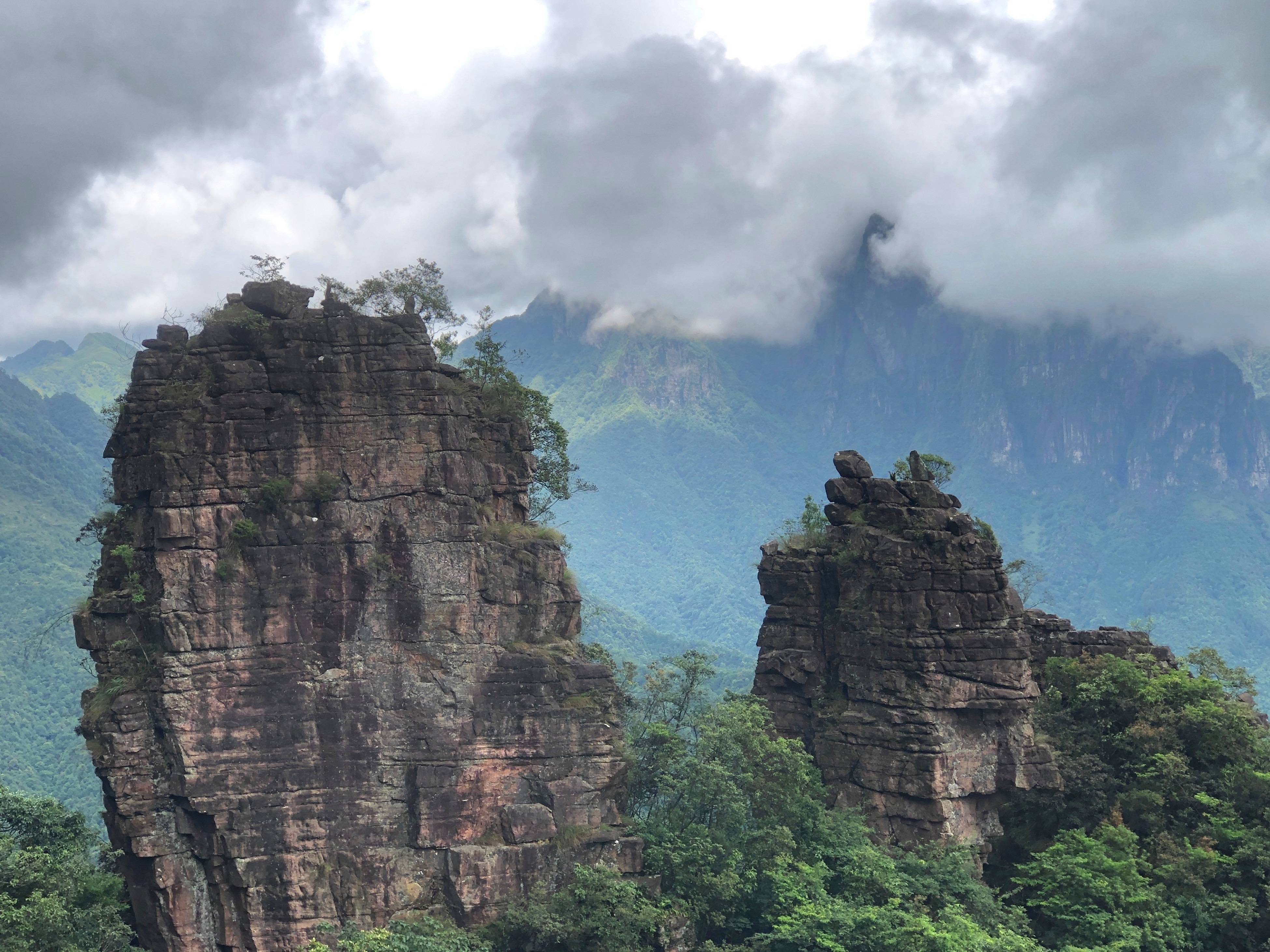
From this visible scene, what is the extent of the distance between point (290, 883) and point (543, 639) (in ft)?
33.3

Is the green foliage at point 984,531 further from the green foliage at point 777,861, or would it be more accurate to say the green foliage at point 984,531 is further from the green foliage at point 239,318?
the green foliage at point 239,318

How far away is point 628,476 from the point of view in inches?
6865

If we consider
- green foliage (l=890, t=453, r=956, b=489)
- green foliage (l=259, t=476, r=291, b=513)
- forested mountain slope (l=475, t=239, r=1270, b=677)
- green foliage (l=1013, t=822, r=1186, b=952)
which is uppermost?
forested mountain slope (l=475, t=239, r=1270, b=677)

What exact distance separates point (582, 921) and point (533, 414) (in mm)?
18065

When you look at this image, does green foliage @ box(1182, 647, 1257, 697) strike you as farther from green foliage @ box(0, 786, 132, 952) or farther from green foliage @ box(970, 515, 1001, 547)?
green foliage @ box(0, 786, 132, 952)

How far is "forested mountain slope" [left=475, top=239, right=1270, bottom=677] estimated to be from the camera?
154 meters

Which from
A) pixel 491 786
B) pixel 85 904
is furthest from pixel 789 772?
pixel 85 904

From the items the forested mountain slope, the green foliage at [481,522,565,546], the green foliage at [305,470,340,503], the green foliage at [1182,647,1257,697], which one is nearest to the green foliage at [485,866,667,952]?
the green foliage at [481,522,565,546]

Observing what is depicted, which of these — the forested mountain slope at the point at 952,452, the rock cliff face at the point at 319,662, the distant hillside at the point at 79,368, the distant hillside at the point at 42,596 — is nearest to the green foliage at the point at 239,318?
the rock cliff face at the point at 319,662

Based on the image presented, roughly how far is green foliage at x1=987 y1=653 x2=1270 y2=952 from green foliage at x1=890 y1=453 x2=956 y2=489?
846 centimetres

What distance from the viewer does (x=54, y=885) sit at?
30.4 meters

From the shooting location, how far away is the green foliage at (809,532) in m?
43.6

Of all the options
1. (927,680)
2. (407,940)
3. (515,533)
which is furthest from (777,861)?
(515,533)

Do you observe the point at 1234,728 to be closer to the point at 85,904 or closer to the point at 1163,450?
the point at 85,904
